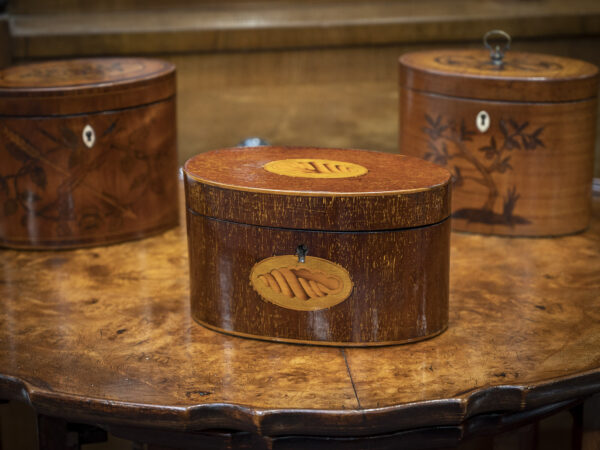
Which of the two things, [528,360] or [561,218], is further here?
[561,218]

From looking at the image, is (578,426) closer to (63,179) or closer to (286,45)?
(63,179)

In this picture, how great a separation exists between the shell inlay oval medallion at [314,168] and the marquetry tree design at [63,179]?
0.99ft

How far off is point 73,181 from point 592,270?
26.0 inches

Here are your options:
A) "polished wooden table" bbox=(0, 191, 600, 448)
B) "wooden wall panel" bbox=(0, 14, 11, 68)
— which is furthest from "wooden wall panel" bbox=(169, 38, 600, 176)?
"polished wooden table" bbox=(0, 191, 600, 448)

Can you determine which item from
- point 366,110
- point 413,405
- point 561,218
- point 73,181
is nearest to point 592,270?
point 561,218

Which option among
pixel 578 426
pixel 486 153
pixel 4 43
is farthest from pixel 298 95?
pixel 578 426

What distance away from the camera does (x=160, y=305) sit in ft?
3.27

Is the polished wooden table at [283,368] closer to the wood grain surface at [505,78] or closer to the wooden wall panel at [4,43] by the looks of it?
the wood grain surface at [505,78]

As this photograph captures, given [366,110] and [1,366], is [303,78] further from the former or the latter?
[1,366]

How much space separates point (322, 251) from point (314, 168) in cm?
12

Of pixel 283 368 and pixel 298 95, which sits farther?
pixel 298 95

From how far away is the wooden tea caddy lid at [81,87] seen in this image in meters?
1.11

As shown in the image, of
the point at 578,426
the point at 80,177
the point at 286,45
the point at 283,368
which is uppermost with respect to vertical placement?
the point at 286,45

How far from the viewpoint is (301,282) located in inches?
33.4
